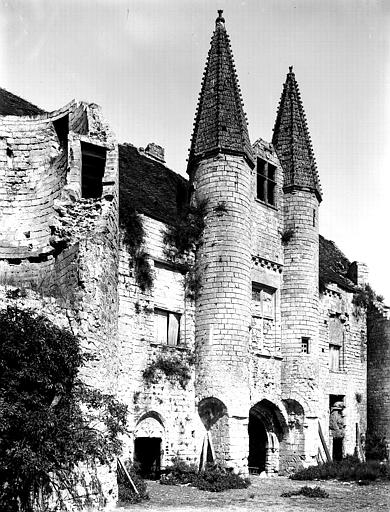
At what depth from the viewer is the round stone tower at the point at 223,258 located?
762 inches

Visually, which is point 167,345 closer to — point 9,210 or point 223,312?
point 223,312

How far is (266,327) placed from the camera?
73.5 ft

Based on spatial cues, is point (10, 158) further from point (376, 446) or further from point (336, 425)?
point (376, 446)

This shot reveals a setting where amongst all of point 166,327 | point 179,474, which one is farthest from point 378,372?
point 179,474

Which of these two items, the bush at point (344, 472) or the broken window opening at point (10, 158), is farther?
the bush at point (344, 472)

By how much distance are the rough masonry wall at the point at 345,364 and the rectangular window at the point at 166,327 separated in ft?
23.8

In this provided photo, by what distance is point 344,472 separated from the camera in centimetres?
2048

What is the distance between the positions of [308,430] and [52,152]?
38.5 feet

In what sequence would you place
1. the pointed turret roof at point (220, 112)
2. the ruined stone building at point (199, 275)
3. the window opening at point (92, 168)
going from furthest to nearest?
the pointed turret roof at point (220, 112)
the window opening at point (92, 168)
the ruined stone building at point (199, 275)

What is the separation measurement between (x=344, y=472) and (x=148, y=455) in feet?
19.3

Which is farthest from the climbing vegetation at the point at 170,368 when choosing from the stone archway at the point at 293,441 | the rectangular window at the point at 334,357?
the rectangular window at the point at 334,357

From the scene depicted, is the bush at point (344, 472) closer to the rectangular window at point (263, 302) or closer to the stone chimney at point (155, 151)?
the rectangular window at point (263, 302)

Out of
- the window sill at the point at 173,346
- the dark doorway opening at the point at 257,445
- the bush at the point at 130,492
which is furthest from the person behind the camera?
the dark doorway opening at the point at 257,445

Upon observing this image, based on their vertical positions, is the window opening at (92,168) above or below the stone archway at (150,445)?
above
